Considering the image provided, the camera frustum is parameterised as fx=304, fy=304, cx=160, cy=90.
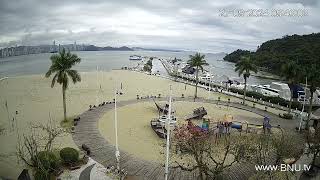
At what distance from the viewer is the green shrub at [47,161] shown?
2017cm

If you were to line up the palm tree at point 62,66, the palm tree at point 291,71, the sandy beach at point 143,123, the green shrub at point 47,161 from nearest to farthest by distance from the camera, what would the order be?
the green shrub at point 47,161, the sandy beach at point 143,123, the palm tree at point 62,66, the palm tree at point 291,71

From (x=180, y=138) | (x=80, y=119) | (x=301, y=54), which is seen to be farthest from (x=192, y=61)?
(x=301, y=54)

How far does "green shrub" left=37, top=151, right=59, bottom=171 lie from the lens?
20.2 m

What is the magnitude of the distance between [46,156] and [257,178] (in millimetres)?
13666

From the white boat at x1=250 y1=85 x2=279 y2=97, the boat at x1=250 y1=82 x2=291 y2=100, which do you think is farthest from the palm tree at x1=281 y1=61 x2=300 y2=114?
the white boat at x1=250 y1=85 x2=279 y2=97

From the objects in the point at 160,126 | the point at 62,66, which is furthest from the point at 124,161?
the point at 62,66

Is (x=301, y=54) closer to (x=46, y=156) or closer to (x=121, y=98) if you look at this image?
(x=121, y=98)

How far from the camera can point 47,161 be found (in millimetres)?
20078

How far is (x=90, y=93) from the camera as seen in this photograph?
5900 cm

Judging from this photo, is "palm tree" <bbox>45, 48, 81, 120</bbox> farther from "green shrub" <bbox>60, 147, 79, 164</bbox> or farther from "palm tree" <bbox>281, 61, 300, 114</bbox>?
"palm tree" <bbox>281, 61, 300, 114</bbox>

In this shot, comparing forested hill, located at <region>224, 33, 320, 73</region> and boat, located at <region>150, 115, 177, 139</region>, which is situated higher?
forested hill, located at <region>224, 33, 320, 73</region>

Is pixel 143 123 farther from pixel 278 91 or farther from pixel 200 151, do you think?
pixel 278 91

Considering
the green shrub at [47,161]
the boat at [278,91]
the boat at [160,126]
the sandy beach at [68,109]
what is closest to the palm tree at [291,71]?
the sandy beach at [68,109]

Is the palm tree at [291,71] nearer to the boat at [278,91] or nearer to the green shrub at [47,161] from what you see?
the boat at [278,91]
